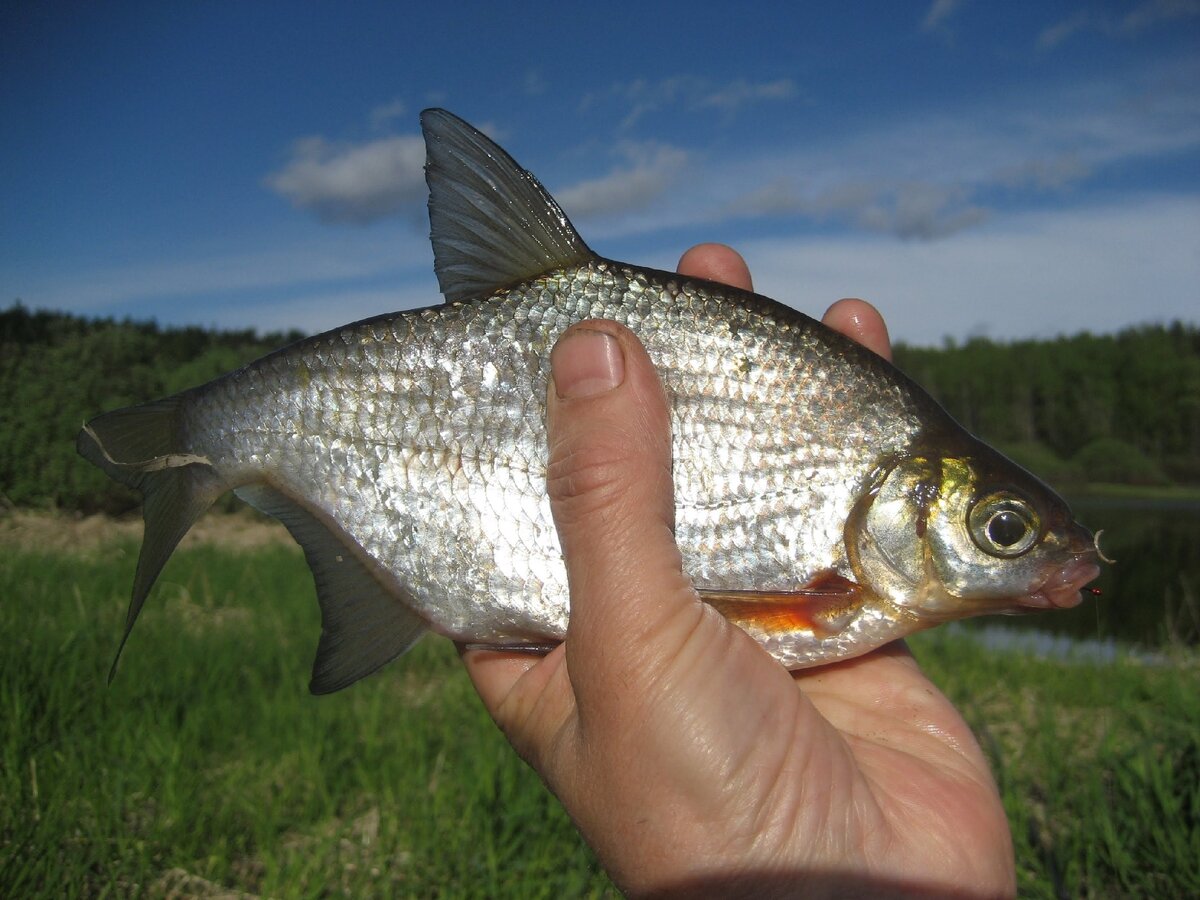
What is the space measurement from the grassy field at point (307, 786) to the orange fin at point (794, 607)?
1.95 meters

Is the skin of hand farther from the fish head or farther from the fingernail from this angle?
the fish head

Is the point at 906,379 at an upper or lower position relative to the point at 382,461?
upper

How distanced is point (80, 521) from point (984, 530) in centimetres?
1448

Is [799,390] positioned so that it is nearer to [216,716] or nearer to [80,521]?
[216,716]

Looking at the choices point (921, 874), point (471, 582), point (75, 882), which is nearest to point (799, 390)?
point (471, 582)

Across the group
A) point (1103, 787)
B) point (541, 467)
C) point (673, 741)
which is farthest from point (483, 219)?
point (1103, 787)

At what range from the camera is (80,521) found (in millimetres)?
13617

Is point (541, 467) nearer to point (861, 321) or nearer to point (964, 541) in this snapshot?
point (964, 541)

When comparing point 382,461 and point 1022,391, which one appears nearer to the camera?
point 382,461

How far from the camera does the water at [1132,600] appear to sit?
1202 centimetres

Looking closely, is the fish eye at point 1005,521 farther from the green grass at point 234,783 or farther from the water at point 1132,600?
the water at point 1132,600

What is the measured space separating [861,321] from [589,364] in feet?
5.25

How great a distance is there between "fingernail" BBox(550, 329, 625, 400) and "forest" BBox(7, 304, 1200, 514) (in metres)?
11.3

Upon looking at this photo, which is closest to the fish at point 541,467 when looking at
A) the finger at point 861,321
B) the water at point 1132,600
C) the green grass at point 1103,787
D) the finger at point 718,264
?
the finger at point 861,321
